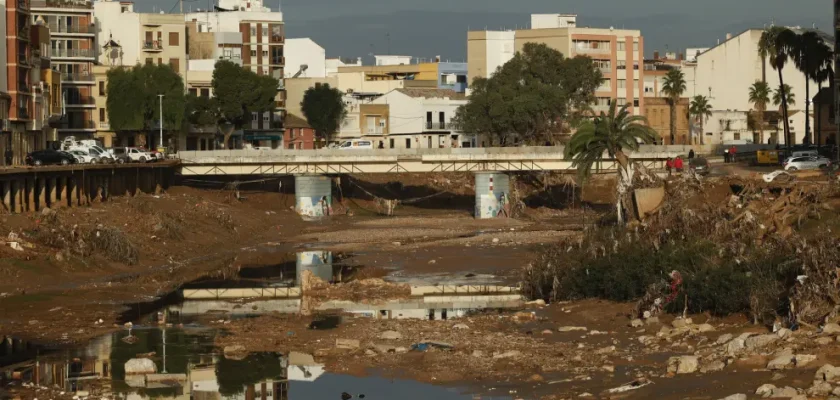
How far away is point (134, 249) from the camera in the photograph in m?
66.7

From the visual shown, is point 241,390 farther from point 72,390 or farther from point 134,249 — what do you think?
point 134,249

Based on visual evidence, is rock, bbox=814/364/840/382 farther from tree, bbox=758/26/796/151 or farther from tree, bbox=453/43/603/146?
tree, bbox=453/43/603/146

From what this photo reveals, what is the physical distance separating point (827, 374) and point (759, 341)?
198 inches

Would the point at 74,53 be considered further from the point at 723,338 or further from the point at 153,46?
the point at 723,338

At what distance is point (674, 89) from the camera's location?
514 feet

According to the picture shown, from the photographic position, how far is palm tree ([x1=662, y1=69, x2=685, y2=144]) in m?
156

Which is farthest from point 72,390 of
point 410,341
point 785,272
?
point 785,272

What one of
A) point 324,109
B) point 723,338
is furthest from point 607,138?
point 324,109

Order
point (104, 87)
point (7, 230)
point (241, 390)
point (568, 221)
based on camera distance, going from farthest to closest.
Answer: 1. point (104, 87)
2. point (568, 221)
3. point (7, 230)
4. point (241, 390)

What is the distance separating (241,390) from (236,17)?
417 ft

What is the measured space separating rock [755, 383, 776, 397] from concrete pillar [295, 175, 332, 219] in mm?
73030

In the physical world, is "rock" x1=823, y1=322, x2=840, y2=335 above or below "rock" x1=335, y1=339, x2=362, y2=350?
above

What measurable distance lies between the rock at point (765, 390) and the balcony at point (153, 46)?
11512cm

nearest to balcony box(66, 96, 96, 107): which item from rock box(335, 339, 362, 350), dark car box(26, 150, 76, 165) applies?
dark car box(26, 150, 76, 165)
